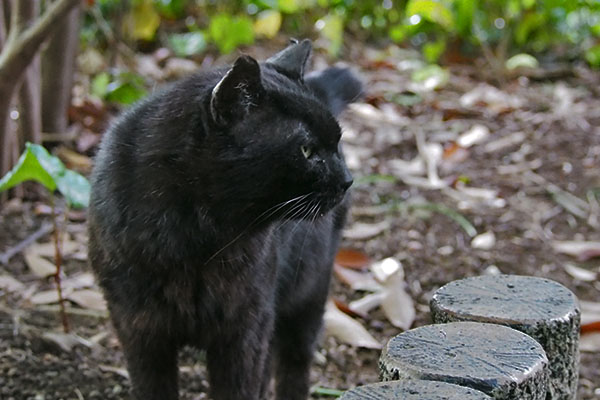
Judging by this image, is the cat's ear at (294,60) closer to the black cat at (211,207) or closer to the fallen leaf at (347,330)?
the black cat at (211,207)

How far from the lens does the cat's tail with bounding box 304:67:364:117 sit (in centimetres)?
268

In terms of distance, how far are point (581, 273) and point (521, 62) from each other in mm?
2619

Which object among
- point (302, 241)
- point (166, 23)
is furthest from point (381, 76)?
point (302, 241)

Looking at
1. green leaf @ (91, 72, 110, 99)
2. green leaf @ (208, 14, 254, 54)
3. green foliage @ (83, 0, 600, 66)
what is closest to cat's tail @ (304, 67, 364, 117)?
green leaf @ (91, 72, 110, 99)

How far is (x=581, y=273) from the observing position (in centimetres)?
364

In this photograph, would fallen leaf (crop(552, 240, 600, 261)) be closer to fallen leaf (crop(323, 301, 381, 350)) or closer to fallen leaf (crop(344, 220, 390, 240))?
fallen leaf (crop(344, 220, 390, 240))

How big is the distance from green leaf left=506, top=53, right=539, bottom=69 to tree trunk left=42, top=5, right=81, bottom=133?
303cm

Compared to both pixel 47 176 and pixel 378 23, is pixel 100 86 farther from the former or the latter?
pixel 378 23

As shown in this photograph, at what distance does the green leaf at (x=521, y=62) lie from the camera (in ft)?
19.6

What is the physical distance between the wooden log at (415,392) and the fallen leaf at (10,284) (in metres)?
1.84

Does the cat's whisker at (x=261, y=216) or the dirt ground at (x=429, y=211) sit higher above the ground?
the cat's whisker at (x=261, y=216)

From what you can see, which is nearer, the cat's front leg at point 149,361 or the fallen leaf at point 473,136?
the cat's front leg at point 149,361

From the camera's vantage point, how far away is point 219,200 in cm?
199

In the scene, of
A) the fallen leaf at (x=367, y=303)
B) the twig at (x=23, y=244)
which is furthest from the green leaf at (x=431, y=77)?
the twig at (x=23, y=244)
